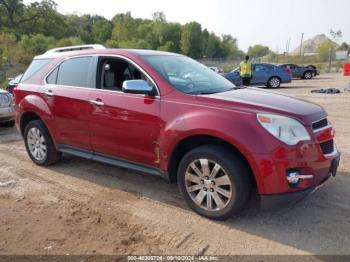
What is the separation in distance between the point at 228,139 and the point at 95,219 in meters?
1.67

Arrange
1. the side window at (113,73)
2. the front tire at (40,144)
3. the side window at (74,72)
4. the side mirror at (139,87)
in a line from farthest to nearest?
the front tire at (40,144) → the side window at (74,72) → the side window at (113,73) → the side mirror at (139,87)

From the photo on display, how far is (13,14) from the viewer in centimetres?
7075

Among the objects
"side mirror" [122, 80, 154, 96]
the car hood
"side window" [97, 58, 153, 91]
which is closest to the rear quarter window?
"side window" [97, 58, 153, 91]

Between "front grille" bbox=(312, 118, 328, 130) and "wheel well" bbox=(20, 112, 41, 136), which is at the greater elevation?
Result: "front grille" bbox=(312, 118, 328, 130)

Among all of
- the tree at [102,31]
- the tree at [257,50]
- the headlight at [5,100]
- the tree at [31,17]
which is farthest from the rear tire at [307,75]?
the tree at [257,50]

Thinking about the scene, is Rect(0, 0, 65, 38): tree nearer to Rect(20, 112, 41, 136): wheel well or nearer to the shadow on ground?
Rect(20, 112, 41, 136): wheel well

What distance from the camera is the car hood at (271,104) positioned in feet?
12.1

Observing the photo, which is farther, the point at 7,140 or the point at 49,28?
the point at 49,28

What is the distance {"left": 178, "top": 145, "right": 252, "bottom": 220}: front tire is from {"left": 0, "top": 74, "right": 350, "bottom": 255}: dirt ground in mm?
169

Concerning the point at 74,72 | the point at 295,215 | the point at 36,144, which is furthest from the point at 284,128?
the point at 36,144

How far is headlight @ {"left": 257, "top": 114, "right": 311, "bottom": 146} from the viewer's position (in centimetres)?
353

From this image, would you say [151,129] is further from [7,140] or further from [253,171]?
[7,140]

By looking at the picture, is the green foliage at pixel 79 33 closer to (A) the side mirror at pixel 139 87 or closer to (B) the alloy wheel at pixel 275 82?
(B) the alloy wheel at pixel 275 82

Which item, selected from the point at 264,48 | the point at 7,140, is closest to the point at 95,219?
the point at 7,140
